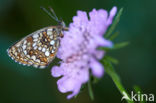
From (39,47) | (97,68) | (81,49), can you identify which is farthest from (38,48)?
(97,68)

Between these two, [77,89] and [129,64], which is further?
[129,64]

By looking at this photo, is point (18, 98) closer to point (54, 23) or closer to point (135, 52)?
point (54, 23)

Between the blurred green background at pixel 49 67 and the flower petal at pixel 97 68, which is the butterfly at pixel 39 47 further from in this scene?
the blurred green background at pixel 49 67

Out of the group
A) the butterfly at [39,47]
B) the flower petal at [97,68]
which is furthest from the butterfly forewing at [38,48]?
the flower petal at [97,68]

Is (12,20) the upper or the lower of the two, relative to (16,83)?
upper

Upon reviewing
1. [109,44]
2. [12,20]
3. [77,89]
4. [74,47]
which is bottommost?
[77,89]

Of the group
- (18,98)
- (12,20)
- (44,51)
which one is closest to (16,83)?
(18,98)

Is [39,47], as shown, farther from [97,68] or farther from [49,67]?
[49,67]

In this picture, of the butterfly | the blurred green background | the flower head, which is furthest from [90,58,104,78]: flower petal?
the blurred green background
